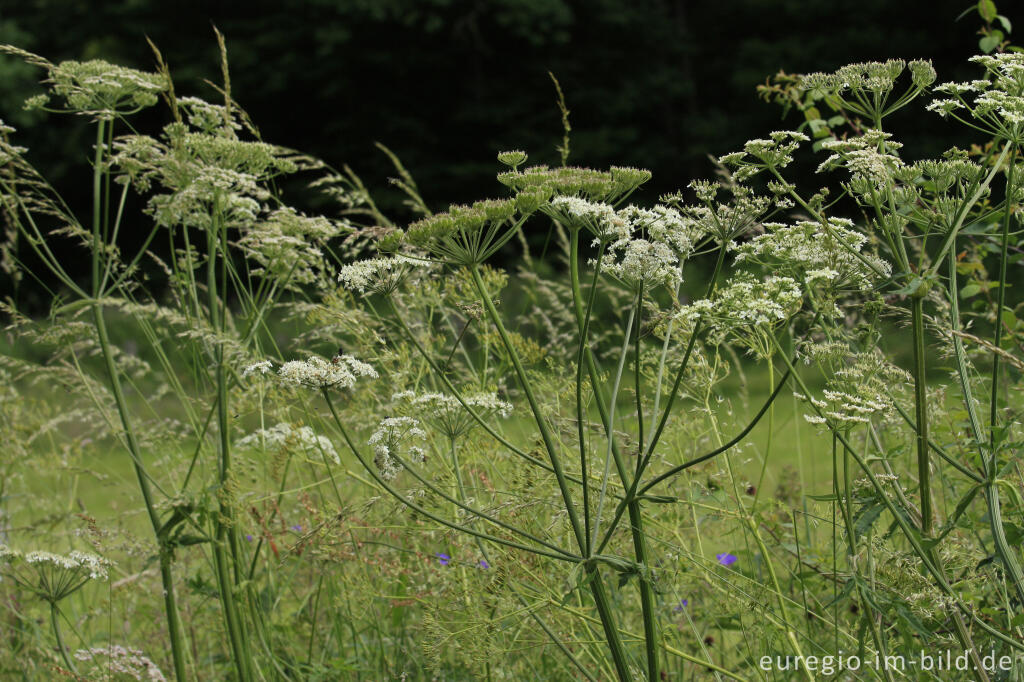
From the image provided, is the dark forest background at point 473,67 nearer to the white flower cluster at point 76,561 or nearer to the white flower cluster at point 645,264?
the white flower cluster at point 76,561

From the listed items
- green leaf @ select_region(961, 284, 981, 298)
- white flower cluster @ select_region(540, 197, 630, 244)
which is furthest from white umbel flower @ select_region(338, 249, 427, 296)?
green leaf @ select_region(961, 284, 981, 298)

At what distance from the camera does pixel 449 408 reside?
1983 millimetres

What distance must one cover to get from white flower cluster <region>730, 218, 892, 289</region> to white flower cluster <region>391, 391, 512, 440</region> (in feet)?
1.95

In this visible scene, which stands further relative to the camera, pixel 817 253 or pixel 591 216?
pixel 817 253

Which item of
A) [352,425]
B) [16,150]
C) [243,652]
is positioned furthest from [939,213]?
[16,150]

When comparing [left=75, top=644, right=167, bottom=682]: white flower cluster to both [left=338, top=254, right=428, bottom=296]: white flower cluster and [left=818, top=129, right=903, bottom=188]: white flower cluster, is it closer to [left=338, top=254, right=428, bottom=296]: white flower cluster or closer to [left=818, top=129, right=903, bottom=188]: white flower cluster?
[left=338, top=254, right=428, bottom=296]: white flower cluster

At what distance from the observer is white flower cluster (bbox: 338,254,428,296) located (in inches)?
73.3

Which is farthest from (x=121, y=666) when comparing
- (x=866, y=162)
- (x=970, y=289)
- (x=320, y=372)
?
(x=970, y=289)

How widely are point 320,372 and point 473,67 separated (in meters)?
19.4

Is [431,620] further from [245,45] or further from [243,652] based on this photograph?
[245,45]

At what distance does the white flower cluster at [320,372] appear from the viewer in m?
1.71

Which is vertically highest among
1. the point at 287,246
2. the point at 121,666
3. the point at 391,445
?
the point at 287,246

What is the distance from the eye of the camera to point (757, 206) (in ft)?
5.31

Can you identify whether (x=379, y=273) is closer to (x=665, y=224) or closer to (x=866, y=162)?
(x=665, y=224)
